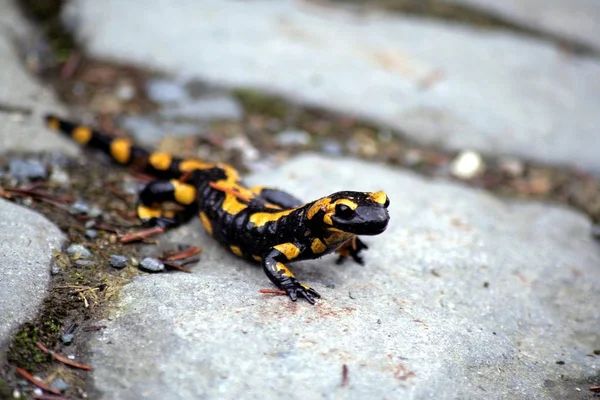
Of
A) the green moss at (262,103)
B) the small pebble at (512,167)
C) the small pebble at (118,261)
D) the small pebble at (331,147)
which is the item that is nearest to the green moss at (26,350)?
the small pebble at (118,261)

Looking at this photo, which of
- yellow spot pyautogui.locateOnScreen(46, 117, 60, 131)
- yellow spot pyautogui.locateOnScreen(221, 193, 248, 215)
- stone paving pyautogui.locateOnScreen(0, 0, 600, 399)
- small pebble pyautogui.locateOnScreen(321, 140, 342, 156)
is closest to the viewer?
stone paving pyautogui.locateOnScreen(0, 0, 600, 399)

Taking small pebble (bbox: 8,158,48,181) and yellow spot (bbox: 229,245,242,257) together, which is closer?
yellow spot (bbox: 229,245,242,257)

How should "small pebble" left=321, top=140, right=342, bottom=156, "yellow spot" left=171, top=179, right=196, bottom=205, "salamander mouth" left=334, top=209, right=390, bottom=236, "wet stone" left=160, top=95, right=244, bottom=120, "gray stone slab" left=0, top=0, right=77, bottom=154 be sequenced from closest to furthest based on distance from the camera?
"salamander mouth" left=334, top=209, right=390, bottom=236 < "yellow spot" left=171, top=179, right=196, bottom=205 < "gray stone slab" left=0, top=0, right=77, bottom=154 < "small pebble" left=321, top=140, right=342, bottom=156 < "wet stone" left=160, top=95, right=244, bottom=120

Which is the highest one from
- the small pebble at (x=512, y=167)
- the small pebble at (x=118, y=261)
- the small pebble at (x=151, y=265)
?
the small pebble at (x=512, y=167)

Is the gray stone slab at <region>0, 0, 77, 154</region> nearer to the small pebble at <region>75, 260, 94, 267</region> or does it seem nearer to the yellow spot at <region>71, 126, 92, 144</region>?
the yellow spot at <region>71, 126, 92, 144</region>

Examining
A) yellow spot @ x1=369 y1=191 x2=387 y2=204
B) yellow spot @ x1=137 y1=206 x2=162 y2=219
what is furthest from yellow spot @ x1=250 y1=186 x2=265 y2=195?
yellow spot @ x1=369 y1=191 x2=387 y2=204

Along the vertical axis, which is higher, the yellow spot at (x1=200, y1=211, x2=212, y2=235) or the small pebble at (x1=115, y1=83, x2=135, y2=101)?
the small pebble at (x1=115, y1=83, x2=135, y2=101)

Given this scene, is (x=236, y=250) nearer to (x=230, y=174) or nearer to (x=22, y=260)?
(x=230, y=174)

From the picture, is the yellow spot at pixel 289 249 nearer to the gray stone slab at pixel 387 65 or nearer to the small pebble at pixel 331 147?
the small pebble at pixel 331 147
